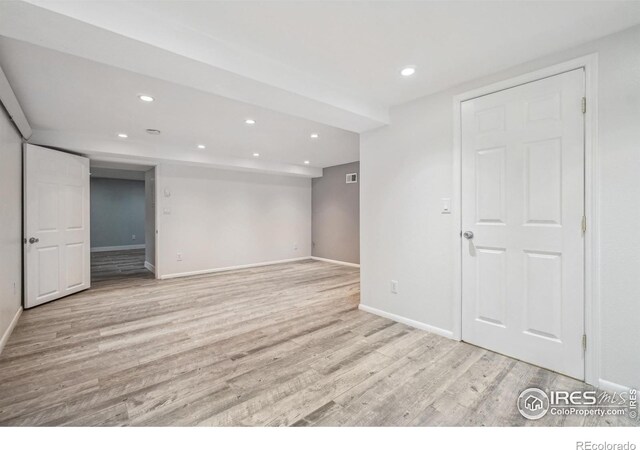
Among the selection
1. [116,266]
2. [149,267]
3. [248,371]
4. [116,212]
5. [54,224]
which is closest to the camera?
[248,371]

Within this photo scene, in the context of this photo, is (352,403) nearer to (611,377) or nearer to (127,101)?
(611,377)

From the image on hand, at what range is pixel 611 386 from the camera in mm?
1845

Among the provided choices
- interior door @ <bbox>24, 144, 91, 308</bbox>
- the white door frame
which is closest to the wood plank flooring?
interior door @ <bbox>24, 144, 91, 308</bbox>

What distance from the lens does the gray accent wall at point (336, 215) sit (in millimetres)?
6500

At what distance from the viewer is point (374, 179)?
10.8 ft

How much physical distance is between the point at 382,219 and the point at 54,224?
450 centimetres

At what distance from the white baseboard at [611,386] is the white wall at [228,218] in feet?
19.4

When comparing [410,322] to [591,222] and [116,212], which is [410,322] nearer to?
[591,222]

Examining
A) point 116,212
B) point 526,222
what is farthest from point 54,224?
point 116,212

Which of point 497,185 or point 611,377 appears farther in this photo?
point 497,185

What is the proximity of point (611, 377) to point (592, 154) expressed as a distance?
1508 millimetres

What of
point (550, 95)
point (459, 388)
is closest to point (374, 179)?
point (550, 95)

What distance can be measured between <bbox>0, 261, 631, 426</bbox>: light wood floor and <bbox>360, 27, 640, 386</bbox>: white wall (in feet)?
1.16

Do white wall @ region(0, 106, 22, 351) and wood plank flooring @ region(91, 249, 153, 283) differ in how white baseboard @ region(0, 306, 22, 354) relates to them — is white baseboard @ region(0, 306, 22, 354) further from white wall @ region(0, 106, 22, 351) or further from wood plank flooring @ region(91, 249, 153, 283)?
wood plank flooring @ region(91, 249, 153, 283)
